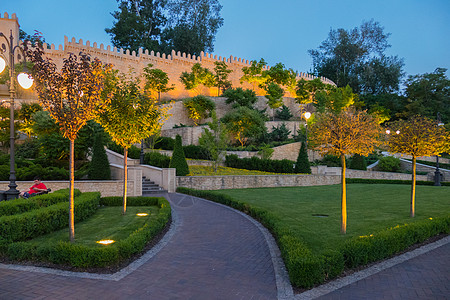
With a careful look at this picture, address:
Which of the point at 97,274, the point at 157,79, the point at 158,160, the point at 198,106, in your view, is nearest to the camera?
the point at 97,274

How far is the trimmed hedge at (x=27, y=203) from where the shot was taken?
21.9ft

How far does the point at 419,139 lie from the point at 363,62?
56989 mm

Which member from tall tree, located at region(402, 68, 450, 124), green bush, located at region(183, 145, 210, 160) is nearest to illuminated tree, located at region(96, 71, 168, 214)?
green bush, located at region(183, 145, 210, 160)

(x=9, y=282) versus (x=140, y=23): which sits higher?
(x=140, y=23)

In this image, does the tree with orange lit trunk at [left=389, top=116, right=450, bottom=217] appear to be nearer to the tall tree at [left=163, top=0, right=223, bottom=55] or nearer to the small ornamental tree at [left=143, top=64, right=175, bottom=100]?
the small ornamental tree at [left=143, top=64, right=175, bottom=100]

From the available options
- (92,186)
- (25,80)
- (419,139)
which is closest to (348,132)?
(419,139)

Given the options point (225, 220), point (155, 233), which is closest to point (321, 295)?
point (155, 233)

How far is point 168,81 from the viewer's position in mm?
42812

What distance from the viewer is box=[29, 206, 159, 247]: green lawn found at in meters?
6.43

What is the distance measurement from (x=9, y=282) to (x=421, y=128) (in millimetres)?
10205

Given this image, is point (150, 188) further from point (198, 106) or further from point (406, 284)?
point (198, 106)

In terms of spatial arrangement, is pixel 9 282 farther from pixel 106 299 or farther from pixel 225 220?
pixel 225 220

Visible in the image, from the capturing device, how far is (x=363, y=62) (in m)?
59.5

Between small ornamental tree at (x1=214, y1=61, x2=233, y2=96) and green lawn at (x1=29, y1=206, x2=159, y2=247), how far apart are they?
3817 centimetres
